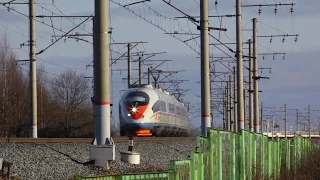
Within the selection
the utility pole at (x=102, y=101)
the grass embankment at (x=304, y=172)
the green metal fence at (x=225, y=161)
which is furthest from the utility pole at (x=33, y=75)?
the utility pole at (x=102, y=101)

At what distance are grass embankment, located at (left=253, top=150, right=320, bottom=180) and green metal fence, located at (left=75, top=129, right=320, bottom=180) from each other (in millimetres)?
251

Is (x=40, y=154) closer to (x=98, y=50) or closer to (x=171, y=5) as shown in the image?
(x=98, y=50)

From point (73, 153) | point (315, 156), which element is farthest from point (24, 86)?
point (73, 153)

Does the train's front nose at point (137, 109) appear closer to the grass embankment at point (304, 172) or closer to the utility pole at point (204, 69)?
the grass embankment at point (304, 172)

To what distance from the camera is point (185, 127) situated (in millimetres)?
57125

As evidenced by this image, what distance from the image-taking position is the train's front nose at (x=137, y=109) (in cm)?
4194

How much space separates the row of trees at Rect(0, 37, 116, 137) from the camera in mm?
63531

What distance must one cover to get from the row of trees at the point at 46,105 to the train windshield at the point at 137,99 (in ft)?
57.2

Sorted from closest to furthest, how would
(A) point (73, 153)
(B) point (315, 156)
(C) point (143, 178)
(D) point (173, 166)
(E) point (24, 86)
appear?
(C) point (143, 178) < (D) point (173, 166) < (A) point (73, 153) < (B) point (315, 156) < (E) point (24, 86)

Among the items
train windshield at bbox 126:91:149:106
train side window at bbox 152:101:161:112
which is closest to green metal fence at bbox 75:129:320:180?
train windshield at bbox 126:91:149:106

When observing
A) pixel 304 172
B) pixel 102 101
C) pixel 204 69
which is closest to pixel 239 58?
pixel 204 69

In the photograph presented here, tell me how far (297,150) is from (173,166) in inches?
820

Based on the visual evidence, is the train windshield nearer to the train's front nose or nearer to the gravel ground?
the train's front nose

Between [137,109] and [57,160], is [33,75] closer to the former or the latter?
[137,109]
